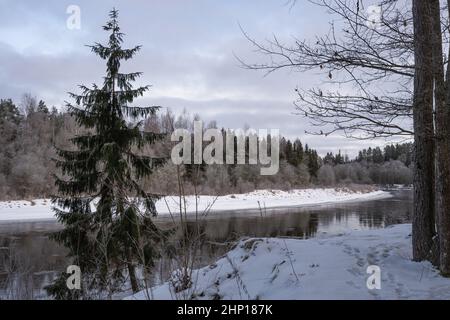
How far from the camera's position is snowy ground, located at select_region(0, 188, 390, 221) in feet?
99.5

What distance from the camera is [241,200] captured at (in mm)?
42531

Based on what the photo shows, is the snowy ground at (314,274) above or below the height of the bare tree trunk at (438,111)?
below

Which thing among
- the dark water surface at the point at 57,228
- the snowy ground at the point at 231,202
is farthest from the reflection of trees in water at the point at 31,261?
the snowy ground at the point at 231,202

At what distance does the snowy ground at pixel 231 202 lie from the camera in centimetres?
3034

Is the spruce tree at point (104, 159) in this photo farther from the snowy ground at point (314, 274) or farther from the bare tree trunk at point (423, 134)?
the bare tree trunk at point (423, 134)

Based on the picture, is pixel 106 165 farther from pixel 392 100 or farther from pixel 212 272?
pixel 392 100

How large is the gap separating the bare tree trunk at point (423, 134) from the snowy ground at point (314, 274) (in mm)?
395

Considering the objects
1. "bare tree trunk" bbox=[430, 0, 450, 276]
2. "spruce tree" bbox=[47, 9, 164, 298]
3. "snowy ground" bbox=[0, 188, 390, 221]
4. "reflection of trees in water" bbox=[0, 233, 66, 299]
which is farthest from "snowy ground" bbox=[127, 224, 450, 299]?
"snowy ground" bbox=[0, 188, 390, 221]

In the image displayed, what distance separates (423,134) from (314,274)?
6.58ft

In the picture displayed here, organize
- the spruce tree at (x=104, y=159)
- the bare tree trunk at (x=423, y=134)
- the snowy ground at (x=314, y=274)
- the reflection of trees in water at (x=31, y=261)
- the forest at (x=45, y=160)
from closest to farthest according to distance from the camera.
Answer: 1. the snowy ground at (x=314, y=274)
2. the bare tree trunk at (x=423, y=134)
3. the reflection of trees in water at (x=31, y=261)
4. the spruce tree at (x=104, y=159)
5. the forest at (x=45, y=160)

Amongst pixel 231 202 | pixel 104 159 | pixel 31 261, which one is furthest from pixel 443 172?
pixel 231 202

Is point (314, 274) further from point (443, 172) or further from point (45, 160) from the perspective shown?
point (45, 160)

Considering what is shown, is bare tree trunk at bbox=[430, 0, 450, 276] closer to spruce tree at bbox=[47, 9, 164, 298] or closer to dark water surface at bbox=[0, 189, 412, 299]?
dark water surface at bbox=[0, 189, 412, 299]

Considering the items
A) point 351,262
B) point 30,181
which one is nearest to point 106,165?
point 351,262
